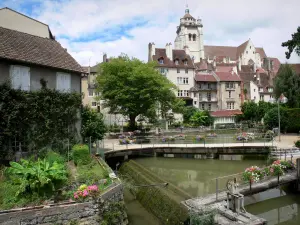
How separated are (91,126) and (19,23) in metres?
11.4

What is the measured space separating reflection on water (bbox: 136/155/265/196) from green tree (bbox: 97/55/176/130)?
481 inches

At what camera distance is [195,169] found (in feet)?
70.4

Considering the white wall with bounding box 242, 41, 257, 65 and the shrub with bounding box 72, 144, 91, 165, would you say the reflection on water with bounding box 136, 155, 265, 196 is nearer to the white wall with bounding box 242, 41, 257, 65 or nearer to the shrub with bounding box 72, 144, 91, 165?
the shrub with bounding box 72, 144, 91, 165

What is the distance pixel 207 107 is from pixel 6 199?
51.1 m

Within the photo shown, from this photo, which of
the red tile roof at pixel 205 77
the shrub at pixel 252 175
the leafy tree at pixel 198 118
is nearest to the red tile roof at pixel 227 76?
the red tile roof at pixel 205 77

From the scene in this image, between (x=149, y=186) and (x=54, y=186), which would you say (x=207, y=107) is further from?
(x=54, y=186)

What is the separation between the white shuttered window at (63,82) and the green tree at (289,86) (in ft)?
115

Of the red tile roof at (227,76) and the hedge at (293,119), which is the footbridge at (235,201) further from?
the red tile roof at (227,76)

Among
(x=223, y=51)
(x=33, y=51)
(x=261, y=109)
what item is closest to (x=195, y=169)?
(x=33, y=51)

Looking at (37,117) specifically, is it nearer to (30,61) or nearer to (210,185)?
(30,61)

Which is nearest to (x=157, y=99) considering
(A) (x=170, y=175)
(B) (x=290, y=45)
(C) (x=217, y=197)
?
(A) (x=170, y=175)

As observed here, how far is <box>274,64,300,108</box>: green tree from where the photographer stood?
132ft

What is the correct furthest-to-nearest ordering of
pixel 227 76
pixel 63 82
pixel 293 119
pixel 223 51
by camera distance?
pixel 223 51
pixel 227 76
pixel 293 119
pixel 63 82

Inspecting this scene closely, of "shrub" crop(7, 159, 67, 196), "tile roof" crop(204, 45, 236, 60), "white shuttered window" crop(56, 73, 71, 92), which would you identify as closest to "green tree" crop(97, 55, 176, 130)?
"white shuttered window" crop(56, 73, 71, 92)
